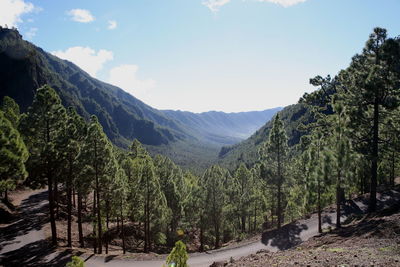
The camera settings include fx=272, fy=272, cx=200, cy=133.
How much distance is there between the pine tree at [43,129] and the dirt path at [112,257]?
6866mm

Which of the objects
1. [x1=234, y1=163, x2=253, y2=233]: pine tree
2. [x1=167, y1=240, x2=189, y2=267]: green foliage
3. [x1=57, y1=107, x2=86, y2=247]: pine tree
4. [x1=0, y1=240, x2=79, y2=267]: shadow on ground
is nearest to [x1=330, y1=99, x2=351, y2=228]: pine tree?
[x1=167, y1=240, x2=189, y2=267]: green foliage

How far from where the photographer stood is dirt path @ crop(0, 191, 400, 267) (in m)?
22.3

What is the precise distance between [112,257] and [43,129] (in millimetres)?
12864

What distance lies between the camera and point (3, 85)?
140 m

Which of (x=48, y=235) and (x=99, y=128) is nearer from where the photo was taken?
(x=99, y=128)

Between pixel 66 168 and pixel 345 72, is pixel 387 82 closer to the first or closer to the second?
pixel 345 72

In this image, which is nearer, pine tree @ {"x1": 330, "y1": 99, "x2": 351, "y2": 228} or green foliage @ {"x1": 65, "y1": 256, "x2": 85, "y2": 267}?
green foliage @ {"x1": 65, "y1": 256, "x2": 85, "y2": 267}

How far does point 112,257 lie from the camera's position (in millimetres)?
24797

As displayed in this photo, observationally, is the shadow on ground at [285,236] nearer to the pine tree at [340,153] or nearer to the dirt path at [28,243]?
the pine tree at [340,153]

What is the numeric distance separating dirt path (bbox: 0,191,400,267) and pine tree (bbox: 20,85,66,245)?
6866 mm

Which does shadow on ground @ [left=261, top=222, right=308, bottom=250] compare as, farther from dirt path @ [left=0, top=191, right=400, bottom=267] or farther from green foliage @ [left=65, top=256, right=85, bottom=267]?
green foliage @ [left=65, top=256, right=85, bottom=267]

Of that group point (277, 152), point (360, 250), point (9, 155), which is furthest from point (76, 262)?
point (277, 152)

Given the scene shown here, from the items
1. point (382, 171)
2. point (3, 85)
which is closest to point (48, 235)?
point (382, 171)

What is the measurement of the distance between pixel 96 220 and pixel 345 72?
2919 cm
